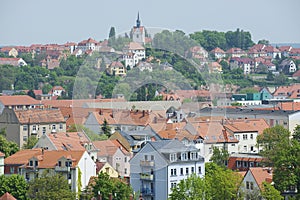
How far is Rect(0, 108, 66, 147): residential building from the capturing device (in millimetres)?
28781

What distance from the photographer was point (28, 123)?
29.1 metres

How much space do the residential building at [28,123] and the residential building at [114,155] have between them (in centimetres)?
701

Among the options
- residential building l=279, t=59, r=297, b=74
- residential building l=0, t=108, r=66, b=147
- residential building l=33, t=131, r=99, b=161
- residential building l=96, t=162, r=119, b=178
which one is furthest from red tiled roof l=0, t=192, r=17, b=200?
residential building l=279, t=59, r=297, b=74

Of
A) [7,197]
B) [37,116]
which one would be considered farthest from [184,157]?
[37,116]

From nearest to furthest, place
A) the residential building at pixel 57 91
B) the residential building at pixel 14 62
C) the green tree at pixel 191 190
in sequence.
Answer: the green tree at pixel 191 190
the residential building at pixel 57 91
the residential building at pixel 14 62

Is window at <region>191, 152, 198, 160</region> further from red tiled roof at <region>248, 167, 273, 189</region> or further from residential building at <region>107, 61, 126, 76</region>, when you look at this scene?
residential building at <region>107, 61, 126, 76</region>

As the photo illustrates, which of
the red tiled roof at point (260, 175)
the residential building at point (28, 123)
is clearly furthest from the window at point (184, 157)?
the residential building at point (28, 123)

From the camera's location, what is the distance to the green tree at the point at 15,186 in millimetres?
19203

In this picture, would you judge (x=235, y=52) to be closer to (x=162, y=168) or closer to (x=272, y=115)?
(x=272, y=115)

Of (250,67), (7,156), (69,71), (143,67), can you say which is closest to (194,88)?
(143,67)

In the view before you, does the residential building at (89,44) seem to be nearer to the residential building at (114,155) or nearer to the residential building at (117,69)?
the residential building at (114,155)

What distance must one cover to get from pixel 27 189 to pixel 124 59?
127 inches

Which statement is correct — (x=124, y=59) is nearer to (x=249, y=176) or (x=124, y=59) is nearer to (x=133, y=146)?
(x=133, y=146)

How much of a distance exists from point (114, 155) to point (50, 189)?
244cm
